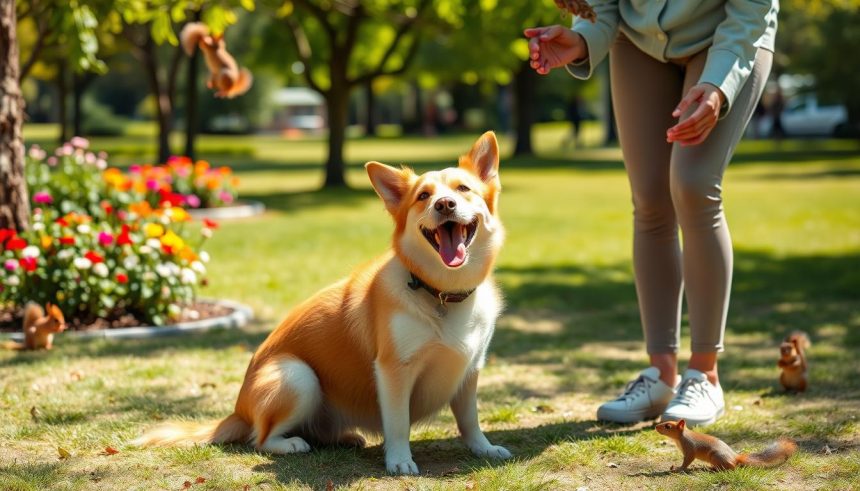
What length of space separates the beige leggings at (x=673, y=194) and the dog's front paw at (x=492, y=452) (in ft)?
3.33

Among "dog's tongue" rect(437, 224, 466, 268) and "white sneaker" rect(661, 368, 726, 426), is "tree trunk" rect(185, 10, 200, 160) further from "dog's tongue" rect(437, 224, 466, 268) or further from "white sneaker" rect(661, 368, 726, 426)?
"dog's tongue" rect(437, 224, 466, 268)

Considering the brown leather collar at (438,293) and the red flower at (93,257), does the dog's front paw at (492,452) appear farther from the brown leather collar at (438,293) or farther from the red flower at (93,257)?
the red flower at (93,257)

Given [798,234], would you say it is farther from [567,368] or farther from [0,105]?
[0,105]

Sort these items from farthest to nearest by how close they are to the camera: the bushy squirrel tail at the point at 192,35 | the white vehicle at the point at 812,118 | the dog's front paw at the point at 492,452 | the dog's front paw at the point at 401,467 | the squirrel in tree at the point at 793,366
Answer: the white vehicle at the point at 812,118, the bushy squirrel tail at the point at 192,35, the squirrel in tree at the point at 793,366, the dog's front paw at the point at 492,452, the dog's front paw at the point at 401,467

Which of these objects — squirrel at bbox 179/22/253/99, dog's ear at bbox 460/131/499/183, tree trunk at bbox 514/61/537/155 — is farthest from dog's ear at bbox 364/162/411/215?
tree trunk at bbox 514/61/537/155

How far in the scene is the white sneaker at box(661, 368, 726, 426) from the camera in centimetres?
438

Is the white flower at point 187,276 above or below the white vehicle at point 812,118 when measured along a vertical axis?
below

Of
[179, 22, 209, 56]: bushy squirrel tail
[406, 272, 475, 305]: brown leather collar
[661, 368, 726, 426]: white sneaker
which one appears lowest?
[661, 368, 726, 426]: white sneaker

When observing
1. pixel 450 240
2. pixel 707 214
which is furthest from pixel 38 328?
pixel 707 214

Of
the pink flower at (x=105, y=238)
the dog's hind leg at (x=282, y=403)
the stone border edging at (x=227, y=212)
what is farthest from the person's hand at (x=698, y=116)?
the stone border edging at (x=227, y=212)

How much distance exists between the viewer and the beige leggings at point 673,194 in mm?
4281

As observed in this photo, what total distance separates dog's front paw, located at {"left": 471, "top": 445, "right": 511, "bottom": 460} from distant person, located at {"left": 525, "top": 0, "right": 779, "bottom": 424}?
0.70 meters

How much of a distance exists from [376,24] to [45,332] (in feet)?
65.7

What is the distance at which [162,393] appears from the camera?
5.31m
